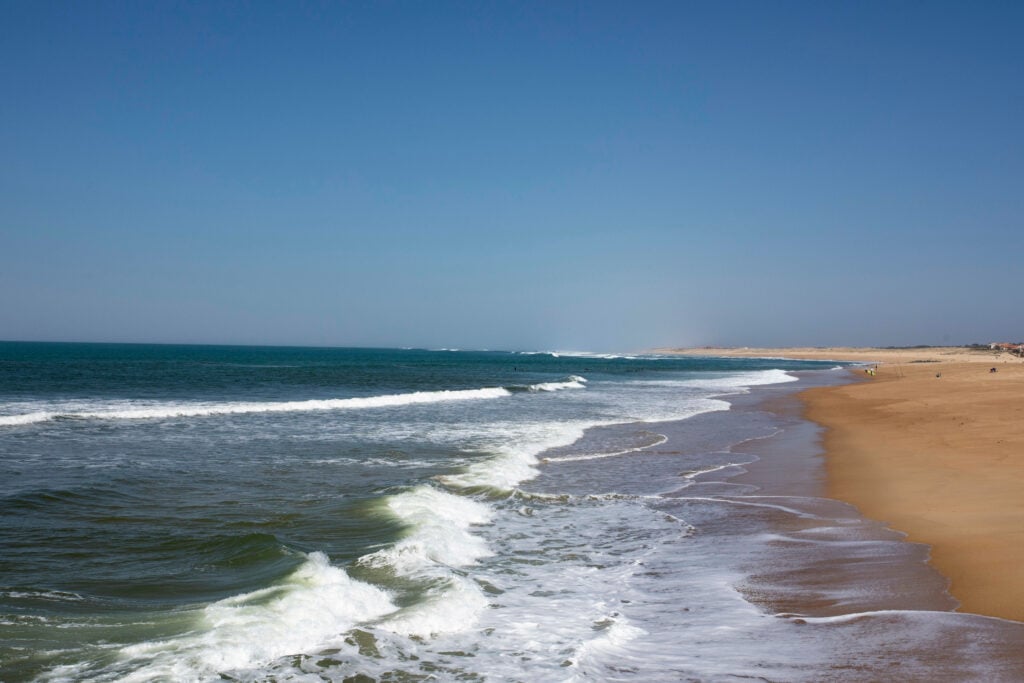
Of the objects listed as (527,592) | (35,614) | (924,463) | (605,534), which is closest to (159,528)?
(35,614)

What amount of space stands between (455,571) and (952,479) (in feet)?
30.4

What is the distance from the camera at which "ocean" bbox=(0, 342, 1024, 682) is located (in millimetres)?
5473

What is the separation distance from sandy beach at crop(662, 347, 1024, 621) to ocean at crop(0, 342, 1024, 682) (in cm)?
43

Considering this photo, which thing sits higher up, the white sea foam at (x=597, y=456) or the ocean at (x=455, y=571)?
the ocean at (x=455, y=571)

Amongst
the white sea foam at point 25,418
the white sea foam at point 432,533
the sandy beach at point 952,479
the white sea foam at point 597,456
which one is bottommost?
the white sea foam at point 597,456

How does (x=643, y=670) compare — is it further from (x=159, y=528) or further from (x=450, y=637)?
(x=159, y=528)

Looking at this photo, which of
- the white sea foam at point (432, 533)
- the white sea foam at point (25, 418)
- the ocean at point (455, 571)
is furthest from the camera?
the white sea foam at point (25, 418)

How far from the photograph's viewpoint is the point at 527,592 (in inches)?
289

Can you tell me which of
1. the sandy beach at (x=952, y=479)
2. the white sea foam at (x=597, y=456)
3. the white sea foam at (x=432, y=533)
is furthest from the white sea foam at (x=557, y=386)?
the white sea foam at (x=432, y=533)

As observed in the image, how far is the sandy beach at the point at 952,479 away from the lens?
7.34m

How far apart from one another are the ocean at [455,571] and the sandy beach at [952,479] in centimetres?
43

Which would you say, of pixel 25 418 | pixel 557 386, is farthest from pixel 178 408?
pixel 557 386

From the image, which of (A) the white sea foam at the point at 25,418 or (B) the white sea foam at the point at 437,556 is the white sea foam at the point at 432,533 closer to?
(B) the white sea foam at the point at 437,556

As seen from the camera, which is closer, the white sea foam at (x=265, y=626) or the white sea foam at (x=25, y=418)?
the white sea foam at (x=265, y=626)
